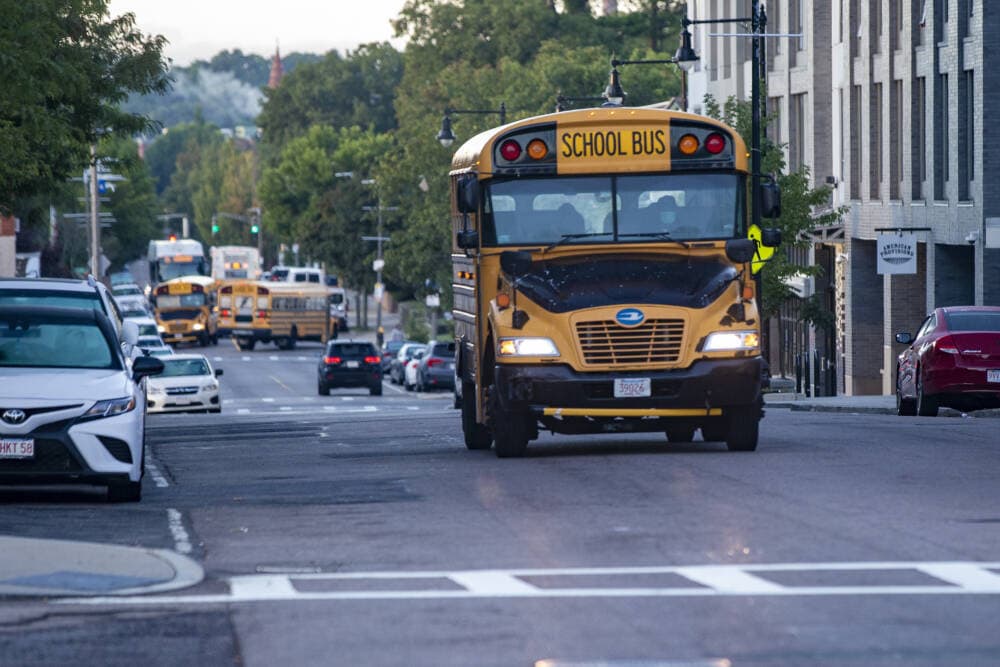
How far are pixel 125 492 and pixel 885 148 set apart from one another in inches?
1368

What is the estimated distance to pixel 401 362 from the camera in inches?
2857

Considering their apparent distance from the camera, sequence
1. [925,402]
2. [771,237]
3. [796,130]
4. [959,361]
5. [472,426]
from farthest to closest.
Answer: [796,130]
[925,402]
[959,361]
[472,426]
[771,237]

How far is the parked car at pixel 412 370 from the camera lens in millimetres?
67125

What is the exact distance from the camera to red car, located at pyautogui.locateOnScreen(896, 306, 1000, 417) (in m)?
28.4

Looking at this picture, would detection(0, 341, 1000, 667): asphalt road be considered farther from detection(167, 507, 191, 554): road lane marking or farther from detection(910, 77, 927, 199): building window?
detection(910, 77, 927, 199): building window

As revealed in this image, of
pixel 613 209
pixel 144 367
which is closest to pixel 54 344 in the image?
pixel 144 367

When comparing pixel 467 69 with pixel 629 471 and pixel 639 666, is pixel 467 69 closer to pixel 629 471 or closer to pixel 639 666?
pixel 629 471

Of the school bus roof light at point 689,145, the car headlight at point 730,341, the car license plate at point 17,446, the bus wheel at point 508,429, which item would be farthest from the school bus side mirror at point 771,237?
the car license plate at point 17,446

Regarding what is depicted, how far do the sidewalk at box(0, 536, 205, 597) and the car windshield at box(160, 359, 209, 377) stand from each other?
31597 mm

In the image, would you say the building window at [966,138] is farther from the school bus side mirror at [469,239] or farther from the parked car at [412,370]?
the parked car at [412,370]

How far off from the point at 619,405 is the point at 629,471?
3.30ft

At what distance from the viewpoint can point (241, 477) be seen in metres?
19.1

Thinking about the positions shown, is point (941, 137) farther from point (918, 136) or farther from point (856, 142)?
point (856, 142)

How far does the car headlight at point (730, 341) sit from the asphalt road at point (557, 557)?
1025mm
